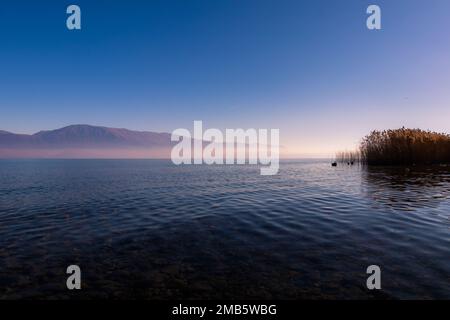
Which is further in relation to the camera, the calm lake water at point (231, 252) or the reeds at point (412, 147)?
the reeds at point (412, 147)

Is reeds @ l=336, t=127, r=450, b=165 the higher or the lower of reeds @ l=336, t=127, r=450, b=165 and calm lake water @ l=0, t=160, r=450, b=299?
the higher

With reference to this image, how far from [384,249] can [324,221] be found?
5506mm

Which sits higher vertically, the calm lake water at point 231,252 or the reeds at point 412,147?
the reeds at point 412,147

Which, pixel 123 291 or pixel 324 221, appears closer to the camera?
pixel 123 291

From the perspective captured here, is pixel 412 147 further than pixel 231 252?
Yes

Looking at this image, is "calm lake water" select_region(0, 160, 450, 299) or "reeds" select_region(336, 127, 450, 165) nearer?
"calm lake water" select_region(0, 160, 450, 299)

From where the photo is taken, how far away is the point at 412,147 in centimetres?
8138

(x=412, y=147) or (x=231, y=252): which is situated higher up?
(x=412, y=147)

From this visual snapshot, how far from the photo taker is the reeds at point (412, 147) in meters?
81.6

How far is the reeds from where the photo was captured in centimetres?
8162
